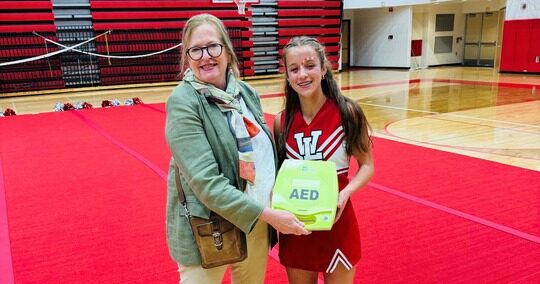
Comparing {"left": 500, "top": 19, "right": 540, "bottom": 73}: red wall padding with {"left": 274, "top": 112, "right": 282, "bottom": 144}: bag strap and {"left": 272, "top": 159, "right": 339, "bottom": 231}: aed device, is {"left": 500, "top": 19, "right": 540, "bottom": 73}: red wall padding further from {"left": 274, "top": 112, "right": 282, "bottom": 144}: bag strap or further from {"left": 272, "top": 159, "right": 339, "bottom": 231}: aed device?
{"left": 272, "top": 159, "right": 339, "bottom": 231}: aed device

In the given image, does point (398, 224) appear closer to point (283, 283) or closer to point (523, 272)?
point (523, 272)

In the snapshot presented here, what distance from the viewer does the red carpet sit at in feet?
8.45

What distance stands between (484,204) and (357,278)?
157 centimetres

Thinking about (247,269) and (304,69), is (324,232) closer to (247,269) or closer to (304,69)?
(247,269)

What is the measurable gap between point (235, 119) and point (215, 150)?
0.12 meters

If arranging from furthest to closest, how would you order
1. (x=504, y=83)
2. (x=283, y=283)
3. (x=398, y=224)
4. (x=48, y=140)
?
1. (x=504, y=83)
2. (x=48, y=140)
3. (x=398, y=224)
4. (x=283, y=283)

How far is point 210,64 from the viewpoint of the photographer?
4.63 ft

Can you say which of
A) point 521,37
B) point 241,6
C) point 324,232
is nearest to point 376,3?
point 521,37

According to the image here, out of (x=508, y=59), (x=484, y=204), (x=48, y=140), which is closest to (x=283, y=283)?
(x=484, y=204)

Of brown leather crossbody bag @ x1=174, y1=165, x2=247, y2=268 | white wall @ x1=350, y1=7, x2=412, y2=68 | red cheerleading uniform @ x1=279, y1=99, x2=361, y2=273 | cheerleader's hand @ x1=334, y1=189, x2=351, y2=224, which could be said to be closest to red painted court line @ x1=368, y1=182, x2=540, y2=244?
red cheerleading uniform @ x1=279, y1=99, x2=361, y2=273

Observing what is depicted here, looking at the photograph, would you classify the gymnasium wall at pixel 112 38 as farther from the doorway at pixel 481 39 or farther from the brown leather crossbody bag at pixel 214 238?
the brown leather crossbody bag at pixel 214 238

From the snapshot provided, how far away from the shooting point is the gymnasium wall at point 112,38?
39.1 ft

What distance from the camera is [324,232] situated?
1630mm

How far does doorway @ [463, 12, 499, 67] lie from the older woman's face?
63.2 ft
